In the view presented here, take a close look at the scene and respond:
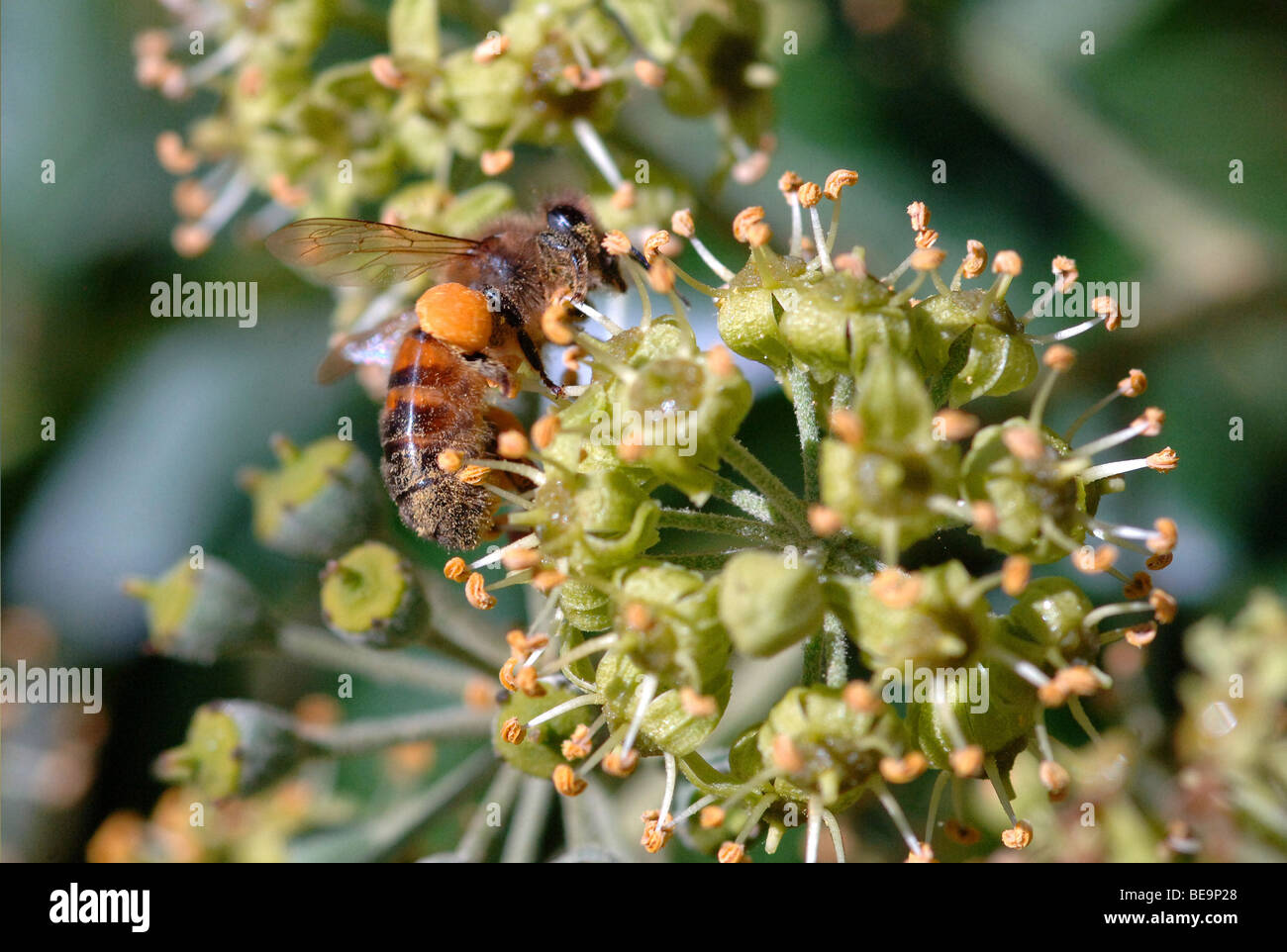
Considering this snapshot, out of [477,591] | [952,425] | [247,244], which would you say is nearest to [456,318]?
[477,591]

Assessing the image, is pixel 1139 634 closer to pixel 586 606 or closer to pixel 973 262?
pixel 973 262

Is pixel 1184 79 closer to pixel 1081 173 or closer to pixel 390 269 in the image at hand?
pixel 1081 173

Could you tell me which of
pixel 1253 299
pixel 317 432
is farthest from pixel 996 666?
pixel 317 432

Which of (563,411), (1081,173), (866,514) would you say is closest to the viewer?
(866,514)

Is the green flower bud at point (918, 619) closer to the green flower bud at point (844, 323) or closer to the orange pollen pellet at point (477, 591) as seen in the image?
the green flower bud at point (844, 323)

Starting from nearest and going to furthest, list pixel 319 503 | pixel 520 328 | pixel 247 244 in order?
pixel 520 328 → pixel 319 503 → pixel 247 244

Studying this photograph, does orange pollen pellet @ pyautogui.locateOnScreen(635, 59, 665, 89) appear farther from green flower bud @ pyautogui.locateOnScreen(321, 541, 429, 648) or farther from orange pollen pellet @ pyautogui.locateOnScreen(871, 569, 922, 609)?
orange pollen pellet @ pyautogui.locateOnScreen(871, 569, 922, 609)
